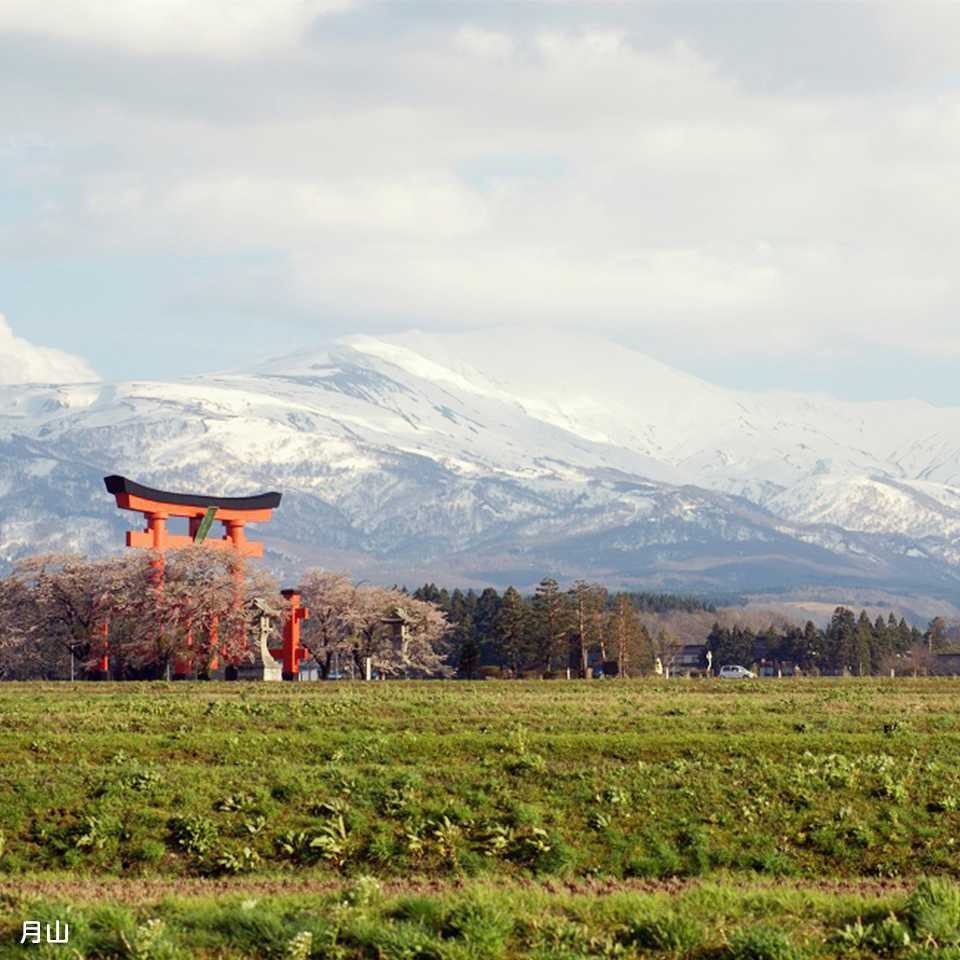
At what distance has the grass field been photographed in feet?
71.8

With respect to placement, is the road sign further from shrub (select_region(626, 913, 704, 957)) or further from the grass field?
shrub (select_region(626, 913, 704, 957))

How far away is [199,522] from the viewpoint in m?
126

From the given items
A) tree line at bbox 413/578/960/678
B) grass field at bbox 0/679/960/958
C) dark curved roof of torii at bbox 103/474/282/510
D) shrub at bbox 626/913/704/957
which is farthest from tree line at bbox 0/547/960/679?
shrub at bbox 626/913/704/957

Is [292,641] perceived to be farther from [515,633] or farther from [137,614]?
[515,633]

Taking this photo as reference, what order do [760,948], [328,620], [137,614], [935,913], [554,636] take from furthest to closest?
[554,636]
[328,620]
[137,614]
[935,913]
[760,948]

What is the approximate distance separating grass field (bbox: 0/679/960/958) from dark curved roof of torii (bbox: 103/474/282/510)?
71.1m

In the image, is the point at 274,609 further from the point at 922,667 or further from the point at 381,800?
the point at 922,667

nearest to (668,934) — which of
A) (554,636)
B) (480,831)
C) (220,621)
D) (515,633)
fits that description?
(480,831)

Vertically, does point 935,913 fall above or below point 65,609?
below

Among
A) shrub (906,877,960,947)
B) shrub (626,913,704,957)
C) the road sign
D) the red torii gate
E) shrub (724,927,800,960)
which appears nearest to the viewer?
shrub (724,927,800,960)

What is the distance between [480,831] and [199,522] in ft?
319

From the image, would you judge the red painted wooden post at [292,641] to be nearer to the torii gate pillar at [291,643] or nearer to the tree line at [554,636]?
the torii gate pillar at [291,643]

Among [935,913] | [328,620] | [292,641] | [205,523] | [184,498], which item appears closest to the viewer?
[935,913]

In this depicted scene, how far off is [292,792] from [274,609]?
80321mm
